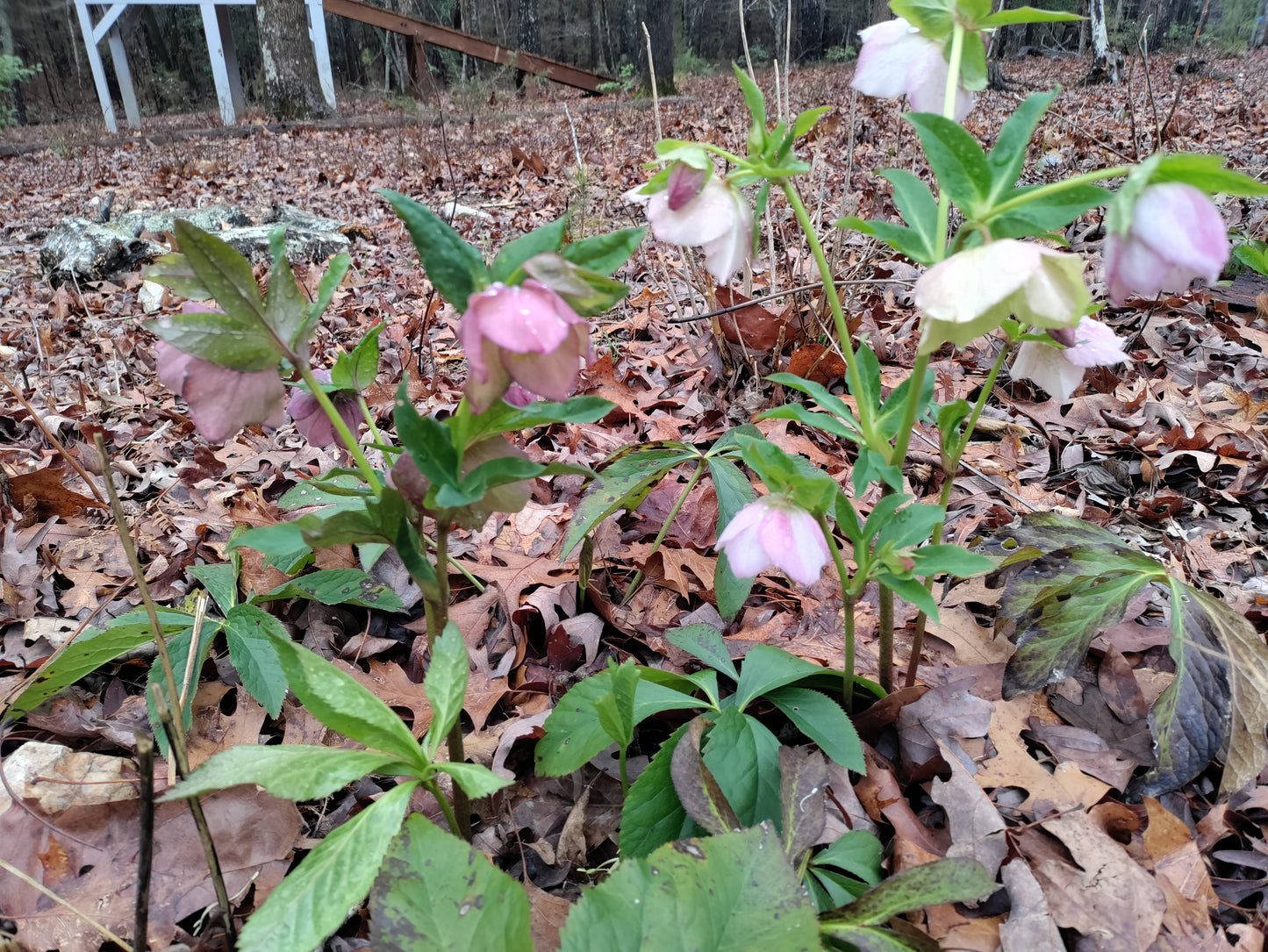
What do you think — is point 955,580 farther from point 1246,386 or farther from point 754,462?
point 1246,386

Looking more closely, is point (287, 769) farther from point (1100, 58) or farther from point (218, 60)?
point (218, 60)

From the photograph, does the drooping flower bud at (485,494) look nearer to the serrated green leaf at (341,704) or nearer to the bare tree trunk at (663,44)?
the serrated green leaf at (341,704)

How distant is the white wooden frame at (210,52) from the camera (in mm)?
11844

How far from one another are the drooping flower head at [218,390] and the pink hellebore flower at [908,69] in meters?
0.80

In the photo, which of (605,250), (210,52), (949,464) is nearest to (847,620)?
(949,464)

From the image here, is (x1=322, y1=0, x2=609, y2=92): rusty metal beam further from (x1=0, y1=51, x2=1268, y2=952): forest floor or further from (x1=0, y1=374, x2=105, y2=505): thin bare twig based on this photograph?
(x1=0, y1=374, x2=105, y2=505): thin bare twig

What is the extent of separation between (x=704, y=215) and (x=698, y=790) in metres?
0.68

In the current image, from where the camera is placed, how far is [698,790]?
91cm

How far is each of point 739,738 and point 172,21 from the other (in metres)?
29.8

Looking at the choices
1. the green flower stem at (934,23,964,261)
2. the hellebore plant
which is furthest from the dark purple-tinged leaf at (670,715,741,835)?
the green flower stem at (934,23,964,261)

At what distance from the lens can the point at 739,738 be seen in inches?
40.1

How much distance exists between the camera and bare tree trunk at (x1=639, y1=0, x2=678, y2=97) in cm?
1311

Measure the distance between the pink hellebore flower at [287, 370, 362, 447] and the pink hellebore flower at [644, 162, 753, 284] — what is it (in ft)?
1.50

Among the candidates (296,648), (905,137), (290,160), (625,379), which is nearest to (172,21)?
(290,160)
